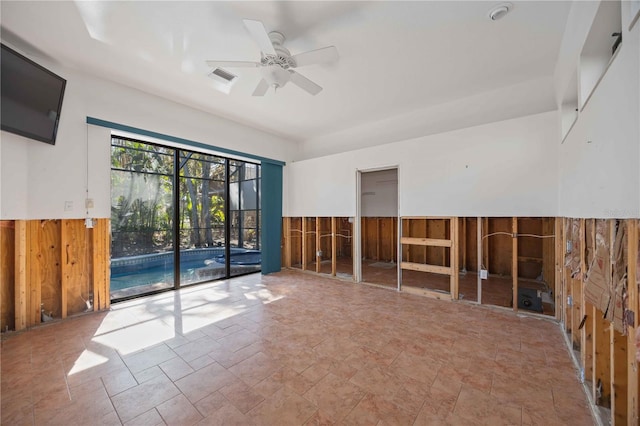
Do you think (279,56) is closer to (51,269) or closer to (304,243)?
(51,269)

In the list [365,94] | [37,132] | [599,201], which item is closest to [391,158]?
[365,94]

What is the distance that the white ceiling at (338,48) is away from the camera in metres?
2.25

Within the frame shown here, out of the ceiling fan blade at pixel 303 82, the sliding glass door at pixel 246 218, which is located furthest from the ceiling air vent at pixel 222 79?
the sliding glass door at pixel 246 218

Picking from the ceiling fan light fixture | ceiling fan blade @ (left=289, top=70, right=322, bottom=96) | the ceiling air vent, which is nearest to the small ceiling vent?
the ceiling air vent

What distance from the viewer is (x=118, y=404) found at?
1.72 meters

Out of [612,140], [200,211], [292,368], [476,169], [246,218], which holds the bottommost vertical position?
[292,368]

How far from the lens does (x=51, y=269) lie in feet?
10.0

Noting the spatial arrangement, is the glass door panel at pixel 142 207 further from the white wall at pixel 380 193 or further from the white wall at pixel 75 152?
the white wall at pixel 380 193

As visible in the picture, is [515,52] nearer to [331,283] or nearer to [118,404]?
[331,283]

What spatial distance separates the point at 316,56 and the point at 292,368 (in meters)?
2.96

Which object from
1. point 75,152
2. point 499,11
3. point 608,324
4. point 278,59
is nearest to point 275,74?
point 278,59

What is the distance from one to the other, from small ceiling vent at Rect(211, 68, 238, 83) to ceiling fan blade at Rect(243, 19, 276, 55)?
1.16 m

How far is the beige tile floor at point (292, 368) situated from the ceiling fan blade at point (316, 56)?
291 cm

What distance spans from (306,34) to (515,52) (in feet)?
8.31
